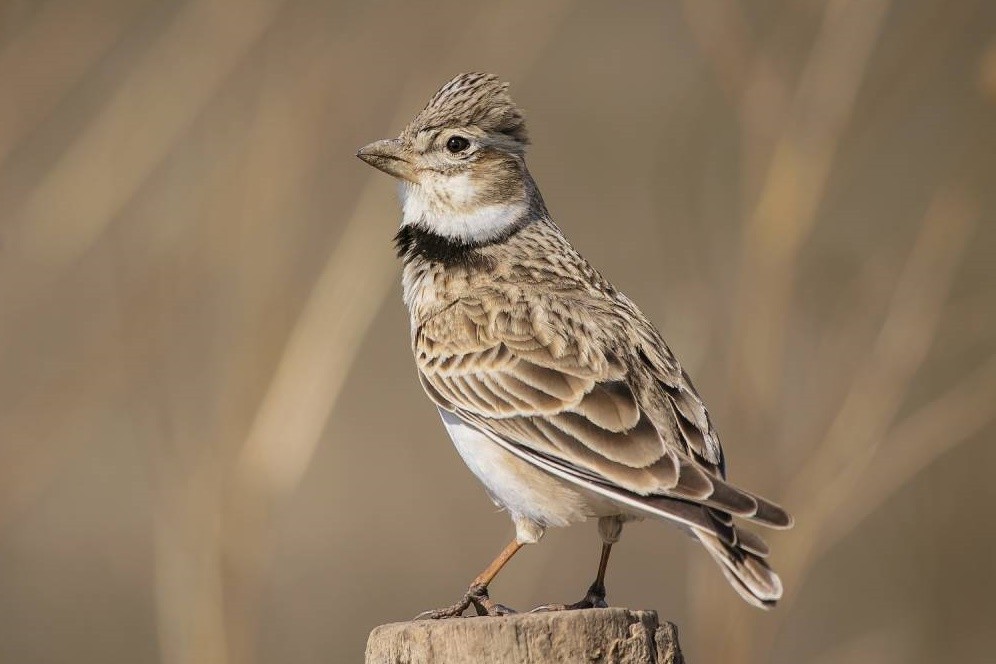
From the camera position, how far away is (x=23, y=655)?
376 inches

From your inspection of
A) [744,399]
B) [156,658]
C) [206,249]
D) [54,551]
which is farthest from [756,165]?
[54,551]

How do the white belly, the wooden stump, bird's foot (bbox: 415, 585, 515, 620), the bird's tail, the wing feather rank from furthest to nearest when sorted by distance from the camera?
1. the white belly
2. bird's foot (bbox: 415, 585, 515, 620)
3. the wing feather
4. the bird's tail
5. the wooden stump

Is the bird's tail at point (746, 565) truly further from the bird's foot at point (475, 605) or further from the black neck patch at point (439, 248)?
the black neck patch at point (439, 248)

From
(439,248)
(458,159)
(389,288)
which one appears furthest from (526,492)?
(389,288)

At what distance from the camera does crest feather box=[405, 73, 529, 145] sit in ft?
19.8

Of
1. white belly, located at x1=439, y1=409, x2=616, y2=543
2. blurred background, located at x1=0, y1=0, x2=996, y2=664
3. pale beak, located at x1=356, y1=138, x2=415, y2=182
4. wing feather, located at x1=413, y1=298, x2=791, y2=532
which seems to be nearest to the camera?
wing feather, located at x1=413, y1=298, x2=791, y2=532

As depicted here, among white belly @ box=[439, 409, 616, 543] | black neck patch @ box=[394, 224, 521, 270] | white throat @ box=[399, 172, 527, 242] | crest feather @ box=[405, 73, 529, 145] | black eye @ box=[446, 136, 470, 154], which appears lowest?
white belly @ box=[439, 409, 616, 543]

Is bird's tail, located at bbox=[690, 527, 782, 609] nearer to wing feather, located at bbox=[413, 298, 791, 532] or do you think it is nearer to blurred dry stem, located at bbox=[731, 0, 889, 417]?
wing feather, located at bbox=[413, 298, 791, 532]

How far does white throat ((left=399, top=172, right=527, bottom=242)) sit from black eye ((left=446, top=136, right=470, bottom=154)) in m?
0.12

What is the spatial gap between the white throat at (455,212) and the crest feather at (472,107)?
23 centimetres

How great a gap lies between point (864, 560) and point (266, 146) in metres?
5.55

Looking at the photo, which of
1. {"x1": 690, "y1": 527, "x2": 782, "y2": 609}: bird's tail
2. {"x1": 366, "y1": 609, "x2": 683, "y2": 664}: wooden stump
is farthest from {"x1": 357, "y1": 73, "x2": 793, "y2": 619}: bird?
{"x1": 366, "y1": 609, "x2": 683, "y2": 664}: wooden stump

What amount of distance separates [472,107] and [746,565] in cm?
249

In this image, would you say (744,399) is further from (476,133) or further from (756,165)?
(476,133)
